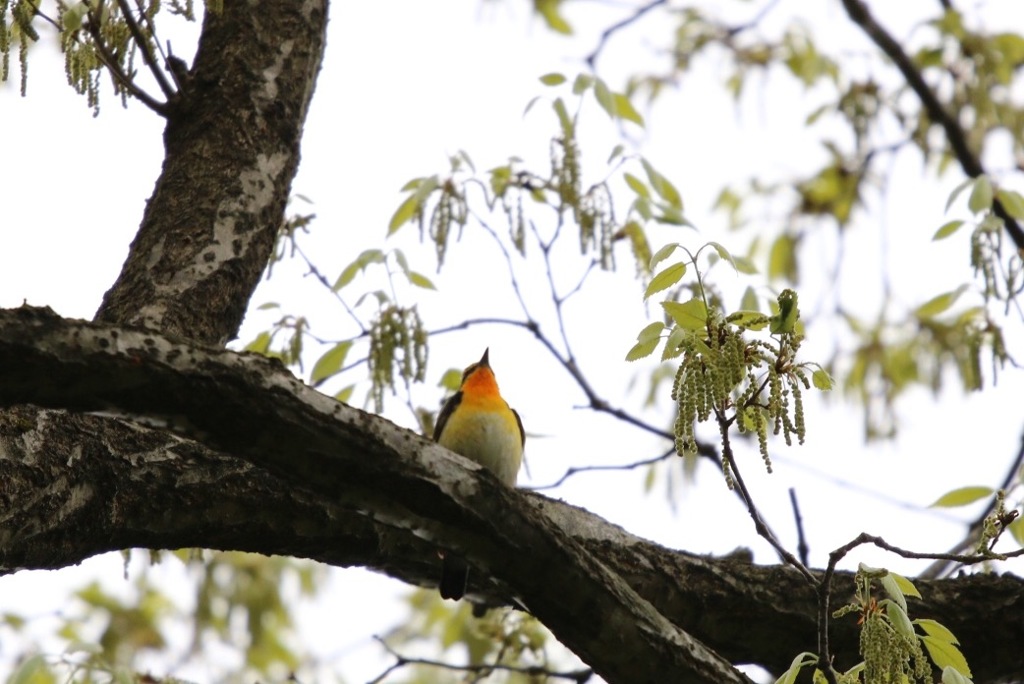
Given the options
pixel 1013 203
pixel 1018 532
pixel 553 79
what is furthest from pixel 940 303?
pixel 553 79

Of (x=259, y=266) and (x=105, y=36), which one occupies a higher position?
(x=105, y=36)

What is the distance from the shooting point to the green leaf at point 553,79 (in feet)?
13.8

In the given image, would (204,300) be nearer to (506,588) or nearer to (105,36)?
(105,36)

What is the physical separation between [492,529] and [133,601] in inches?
194

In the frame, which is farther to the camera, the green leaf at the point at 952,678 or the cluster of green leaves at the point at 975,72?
the cluster of green leaves at the point at 975,72

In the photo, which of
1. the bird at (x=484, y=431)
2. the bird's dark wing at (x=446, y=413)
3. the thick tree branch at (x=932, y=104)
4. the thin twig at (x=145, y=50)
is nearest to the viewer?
the thin twig at (x=145, y=50)

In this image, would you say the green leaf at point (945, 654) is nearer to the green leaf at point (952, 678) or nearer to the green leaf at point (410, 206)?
the green leaf at point (952, 678)

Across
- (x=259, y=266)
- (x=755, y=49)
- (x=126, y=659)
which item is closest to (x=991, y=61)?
(x=755, y=49)

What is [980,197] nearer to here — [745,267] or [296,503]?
[745,267]

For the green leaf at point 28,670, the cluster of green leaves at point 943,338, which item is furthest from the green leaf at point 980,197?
the green leaf at point 28,670

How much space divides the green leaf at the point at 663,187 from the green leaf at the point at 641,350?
2.28 metres

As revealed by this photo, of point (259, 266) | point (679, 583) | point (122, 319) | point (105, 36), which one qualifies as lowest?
point (679, 583)

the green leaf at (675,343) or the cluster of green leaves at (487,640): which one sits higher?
the cluster of green leaves at (487,640)

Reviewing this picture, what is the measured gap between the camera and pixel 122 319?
316 centimetres
